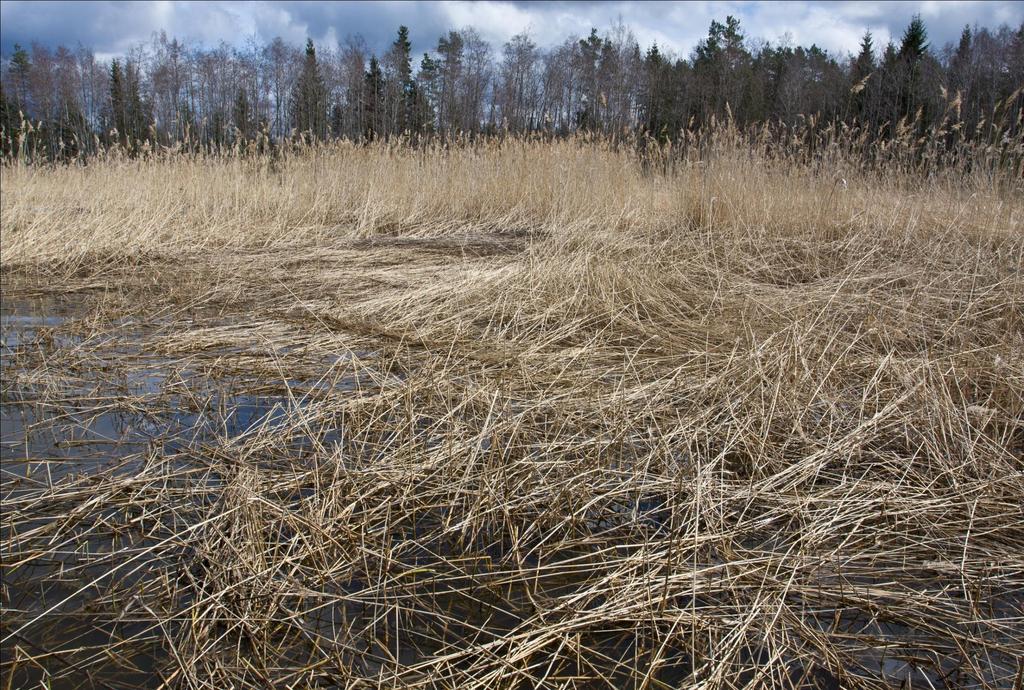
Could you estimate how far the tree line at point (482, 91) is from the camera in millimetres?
11621

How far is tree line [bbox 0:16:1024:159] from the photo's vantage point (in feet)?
38.1

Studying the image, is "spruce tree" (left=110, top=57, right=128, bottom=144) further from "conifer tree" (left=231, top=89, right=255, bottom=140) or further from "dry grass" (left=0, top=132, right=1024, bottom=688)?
"dry grass" (left=0, top=132, right=1024, bottom=688)

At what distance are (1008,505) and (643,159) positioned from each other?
6.62 meters

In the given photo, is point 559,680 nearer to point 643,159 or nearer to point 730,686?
point 730,686

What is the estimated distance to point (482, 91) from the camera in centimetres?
1617

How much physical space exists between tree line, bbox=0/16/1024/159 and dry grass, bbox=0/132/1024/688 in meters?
3.65

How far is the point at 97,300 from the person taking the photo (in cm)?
422

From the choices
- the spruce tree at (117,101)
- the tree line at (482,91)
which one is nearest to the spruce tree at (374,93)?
the tree line at (482,91)

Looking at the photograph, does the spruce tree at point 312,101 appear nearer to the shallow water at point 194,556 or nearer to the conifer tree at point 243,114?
the conifer tree at point 243,114

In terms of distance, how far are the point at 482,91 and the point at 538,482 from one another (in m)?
15.7

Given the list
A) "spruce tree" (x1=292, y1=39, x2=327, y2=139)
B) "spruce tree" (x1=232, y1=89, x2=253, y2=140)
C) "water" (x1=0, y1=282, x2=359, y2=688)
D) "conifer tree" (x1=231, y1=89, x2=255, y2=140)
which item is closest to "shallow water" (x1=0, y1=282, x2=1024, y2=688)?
"water" (x1=0, y1=282, x2=359, y2=688)

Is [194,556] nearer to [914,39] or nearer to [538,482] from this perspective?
[538,482]

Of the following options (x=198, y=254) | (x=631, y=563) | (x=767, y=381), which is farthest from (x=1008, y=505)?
(x=198, y=254)

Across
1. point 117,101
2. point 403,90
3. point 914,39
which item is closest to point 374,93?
point 403,90
